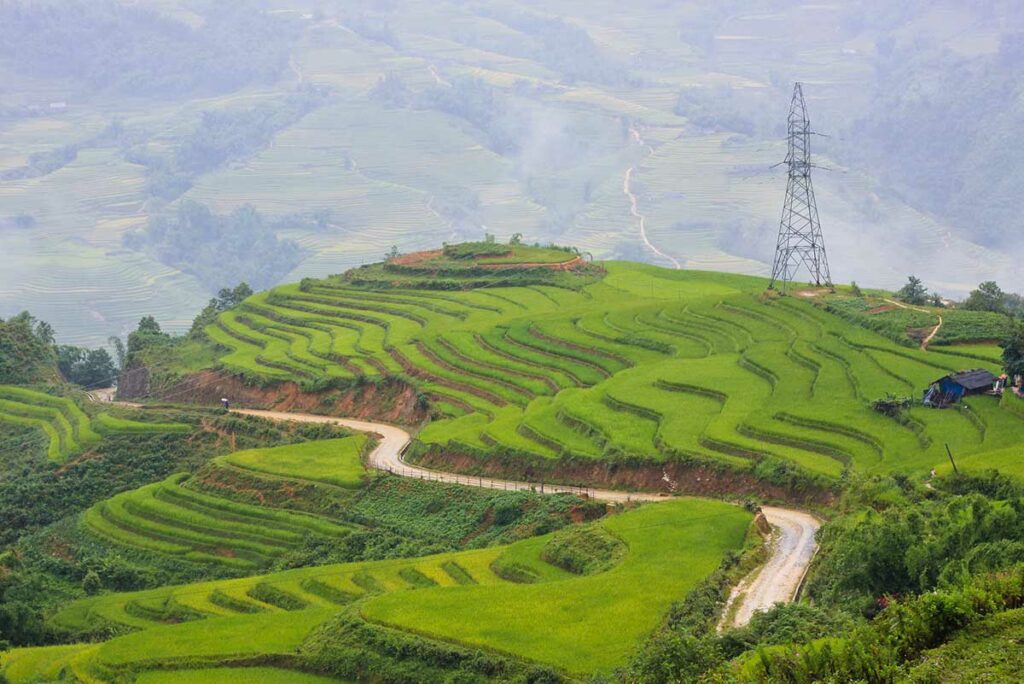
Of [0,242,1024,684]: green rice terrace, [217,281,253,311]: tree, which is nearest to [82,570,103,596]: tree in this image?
[0,242,1024,684]: green rice terrace

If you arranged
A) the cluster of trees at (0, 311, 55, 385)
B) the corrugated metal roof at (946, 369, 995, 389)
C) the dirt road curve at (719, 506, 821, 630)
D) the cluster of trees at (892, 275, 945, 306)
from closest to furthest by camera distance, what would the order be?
the dirt road curve at (719, 506, 821, 630) → the corrugated metal roof at (946, 369, 995, 389) → the cluster of trees at (892, 275, 945, 306) → the cluster of trees at (0, 311, 55, 385)

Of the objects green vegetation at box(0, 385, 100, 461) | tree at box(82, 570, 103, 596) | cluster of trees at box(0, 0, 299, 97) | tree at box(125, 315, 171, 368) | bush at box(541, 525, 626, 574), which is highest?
cluster of trees at box(0, 0, 299, 97)

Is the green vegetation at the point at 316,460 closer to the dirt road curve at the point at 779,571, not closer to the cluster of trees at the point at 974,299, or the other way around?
the dirt road curve at the point at 779,571

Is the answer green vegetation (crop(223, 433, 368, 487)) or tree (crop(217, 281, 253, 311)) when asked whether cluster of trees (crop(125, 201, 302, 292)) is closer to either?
tree (crop(217, 281, 253, 311))

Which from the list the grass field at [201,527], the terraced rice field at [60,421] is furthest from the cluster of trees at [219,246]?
the grass field at [201,527]

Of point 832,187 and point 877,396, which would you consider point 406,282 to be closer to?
point 877,396

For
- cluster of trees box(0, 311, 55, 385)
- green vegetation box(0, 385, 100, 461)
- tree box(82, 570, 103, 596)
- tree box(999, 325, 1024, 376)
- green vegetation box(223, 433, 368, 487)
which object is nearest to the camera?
tree box(999, 325, 1024, 376)
